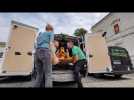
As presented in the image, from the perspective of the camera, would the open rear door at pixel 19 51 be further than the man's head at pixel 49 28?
Yes

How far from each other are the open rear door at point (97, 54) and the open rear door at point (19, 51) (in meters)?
2.09

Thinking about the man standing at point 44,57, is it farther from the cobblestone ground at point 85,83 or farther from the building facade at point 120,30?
the building facade at point 120,30

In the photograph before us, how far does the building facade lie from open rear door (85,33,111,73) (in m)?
7.05

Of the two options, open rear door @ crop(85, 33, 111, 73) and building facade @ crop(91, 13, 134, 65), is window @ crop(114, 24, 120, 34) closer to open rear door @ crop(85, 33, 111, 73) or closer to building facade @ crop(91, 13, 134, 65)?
building facade @ crop(91, 13, 134, 65)

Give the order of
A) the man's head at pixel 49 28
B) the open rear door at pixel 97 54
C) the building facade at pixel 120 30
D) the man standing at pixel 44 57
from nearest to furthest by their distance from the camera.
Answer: the man standing at pixel 44 57, the man's head at pixel 49 28, the open rear door at pixel 97 54, the building facade at pixel 120 30

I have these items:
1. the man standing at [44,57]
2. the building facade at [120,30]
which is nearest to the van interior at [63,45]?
the man standing at [44,57]

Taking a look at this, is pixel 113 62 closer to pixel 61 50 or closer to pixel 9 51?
pixel 61 50

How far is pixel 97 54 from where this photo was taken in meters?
7.16

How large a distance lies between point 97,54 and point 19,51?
291cm

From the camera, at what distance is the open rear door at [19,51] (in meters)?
6.29

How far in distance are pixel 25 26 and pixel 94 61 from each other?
9.29 ft

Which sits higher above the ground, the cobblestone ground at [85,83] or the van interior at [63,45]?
the van interior at [63,45]
